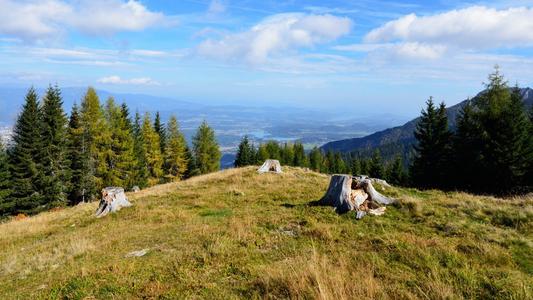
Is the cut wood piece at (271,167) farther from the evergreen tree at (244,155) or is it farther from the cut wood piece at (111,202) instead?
the evergreen tree at (244,155)

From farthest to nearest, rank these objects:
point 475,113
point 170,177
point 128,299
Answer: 1. point 170,177
2. point 475,113
3. point 128,299

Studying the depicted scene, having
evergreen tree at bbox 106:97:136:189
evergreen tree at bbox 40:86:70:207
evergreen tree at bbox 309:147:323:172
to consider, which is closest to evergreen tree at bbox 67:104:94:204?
evergreen tree at bbox 40:86:70:207

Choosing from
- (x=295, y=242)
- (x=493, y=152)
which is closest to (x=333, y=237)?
(x=295, y=242)

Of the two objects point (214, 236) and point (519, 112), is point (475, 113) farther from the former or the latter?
point (214, 236)

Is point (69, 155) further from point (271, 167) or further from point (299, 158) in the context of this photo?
point (299, 158)

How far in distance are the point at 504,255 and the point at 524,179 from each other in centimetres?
3886

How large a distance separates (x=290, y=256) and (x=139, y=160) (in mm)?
54357

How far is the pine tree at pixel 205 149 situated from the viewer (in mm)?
70375

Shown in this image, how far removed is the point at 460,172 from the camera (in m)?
42.8

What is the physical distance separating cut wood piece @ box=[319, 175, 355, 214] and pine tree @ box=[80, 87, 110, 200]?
41.1 m

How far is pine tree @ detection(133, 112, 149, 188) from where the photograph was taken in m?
56.5

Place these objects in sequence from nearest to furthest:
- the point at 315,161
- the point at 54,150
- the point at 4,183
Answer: the point at 4,183 → the point at 54,150 → the point at 315,161

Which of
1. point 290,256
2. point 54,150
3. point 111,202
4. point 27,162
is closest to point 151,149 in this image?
point 54,150

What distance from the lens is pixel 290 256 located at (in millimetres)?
8883
